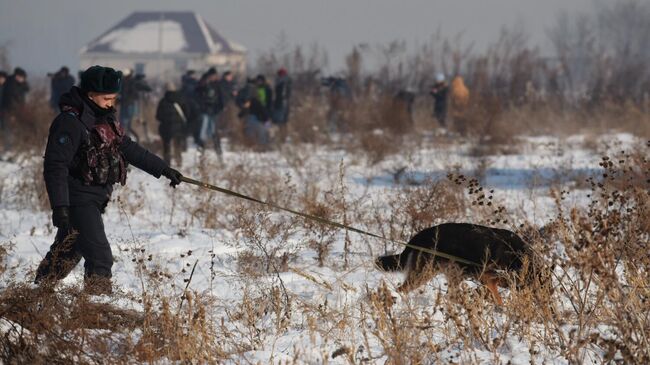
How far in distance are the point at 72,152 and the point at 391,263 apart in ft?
5.84

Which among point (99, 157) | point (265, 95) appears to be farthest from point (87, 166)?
point (265, 95)

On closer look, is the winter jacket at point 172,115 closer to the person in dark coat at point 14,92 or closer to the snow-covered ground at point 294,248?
the snow-covered ground at point 294,248

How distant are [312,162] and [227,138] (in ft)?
18.3

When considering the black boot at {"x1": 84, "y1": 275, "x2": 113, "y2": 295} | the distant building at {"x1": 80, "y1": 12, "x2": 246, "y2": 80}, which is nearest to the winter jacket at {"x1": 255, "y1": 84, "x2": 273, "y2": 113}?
the black boot at {"x1": 84, "y1": 275, "x2": 113, "y2": 295}

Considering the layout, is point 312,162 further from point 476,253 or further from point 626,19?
point 626,19

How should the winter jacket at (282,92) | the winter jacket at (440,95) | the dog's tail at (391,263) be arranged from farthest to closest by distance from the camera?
the winter jacket at (440,95) < the winter jacket at (282,92) < the dog's tail at (391,263)

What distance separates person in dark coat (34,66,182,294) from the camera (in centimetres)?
470

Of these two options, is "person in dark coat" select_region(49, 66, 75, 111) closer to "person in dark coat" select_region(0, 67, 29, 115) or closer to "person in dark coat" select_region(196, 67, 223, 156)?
"person in dark coat" select_region(0, 67, 29, 115)

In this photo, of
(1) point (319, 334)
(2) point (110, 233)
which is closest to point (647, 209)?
(1) point (319, 334)

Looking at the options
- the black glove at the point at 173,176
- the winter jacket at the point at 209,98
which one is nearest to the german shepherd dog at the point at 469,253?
the black glove at the point at 173,176

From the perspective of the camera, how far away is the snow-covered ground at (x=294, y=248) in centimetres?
413

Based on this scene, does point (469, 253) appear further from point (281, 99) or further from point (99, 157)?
point (281, 99)

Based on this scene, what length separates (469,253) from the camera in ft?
16.5

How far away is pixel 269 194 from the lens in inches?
345
